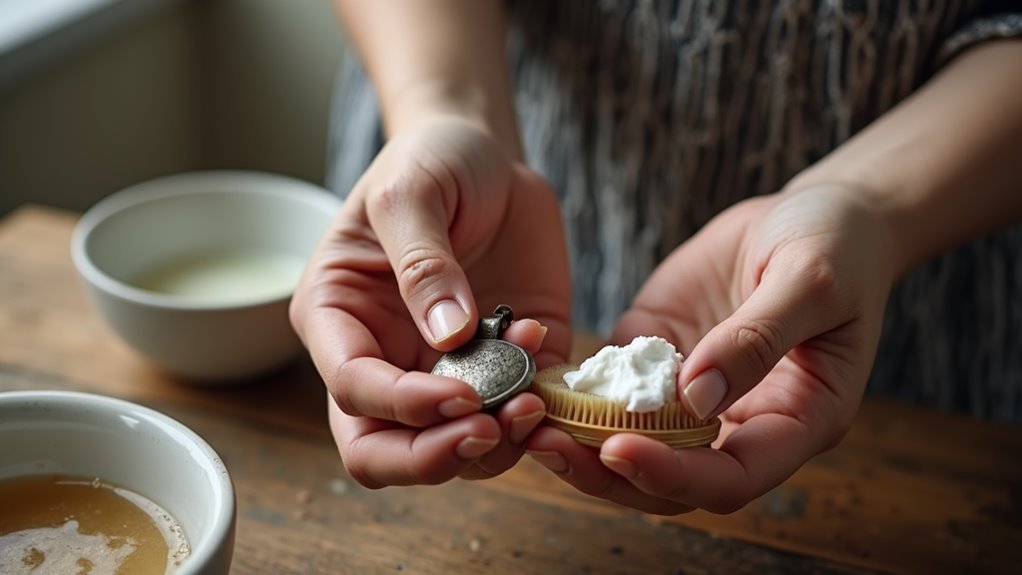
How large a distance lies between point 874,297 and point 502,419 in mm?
340

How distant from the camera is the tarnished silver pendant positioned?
68 centimetres

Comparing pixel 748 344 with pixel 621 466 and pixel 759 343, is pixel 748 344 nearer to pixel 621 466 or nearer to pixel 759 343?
pixel 759 343

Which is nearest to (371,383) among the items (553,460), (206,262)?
(553,460)

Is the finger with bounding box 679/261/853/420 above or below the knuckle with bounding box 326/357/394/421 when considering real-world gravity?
above

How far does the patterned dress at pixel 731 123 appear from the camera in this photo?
1.06m

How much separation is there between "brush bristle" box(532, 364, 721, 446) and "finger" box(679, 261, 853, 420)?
0.02 m

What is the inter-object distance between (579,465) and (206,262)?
2.28 feet

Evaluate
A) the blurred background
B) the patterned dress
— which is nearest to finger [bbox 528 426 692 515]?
the patterned dress

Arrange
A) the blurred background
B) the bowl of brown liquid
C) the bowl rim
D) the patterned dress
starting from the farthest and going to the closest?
the blurred background < the patterned dress < the bowl rim < the bowl of brown liquid

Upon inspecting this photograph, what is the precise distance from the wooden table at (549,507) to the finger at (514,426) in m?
0.15

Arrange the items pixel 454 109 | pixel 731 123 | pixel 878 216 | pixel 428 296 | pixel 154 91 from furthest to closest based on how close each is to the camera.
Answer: pixel 154 91
pixel 731 123
pixel 454 109
pixel 878 216
pixel 428 296

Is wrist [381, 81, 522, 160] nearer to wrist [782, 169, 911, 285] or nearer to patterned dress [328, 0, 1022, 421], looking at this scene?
patterned dress [328, 0, 1022, 421]

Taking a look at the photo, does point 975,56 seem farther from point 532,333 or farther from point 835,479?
point 532,333

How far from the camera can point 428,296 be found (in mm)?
731
